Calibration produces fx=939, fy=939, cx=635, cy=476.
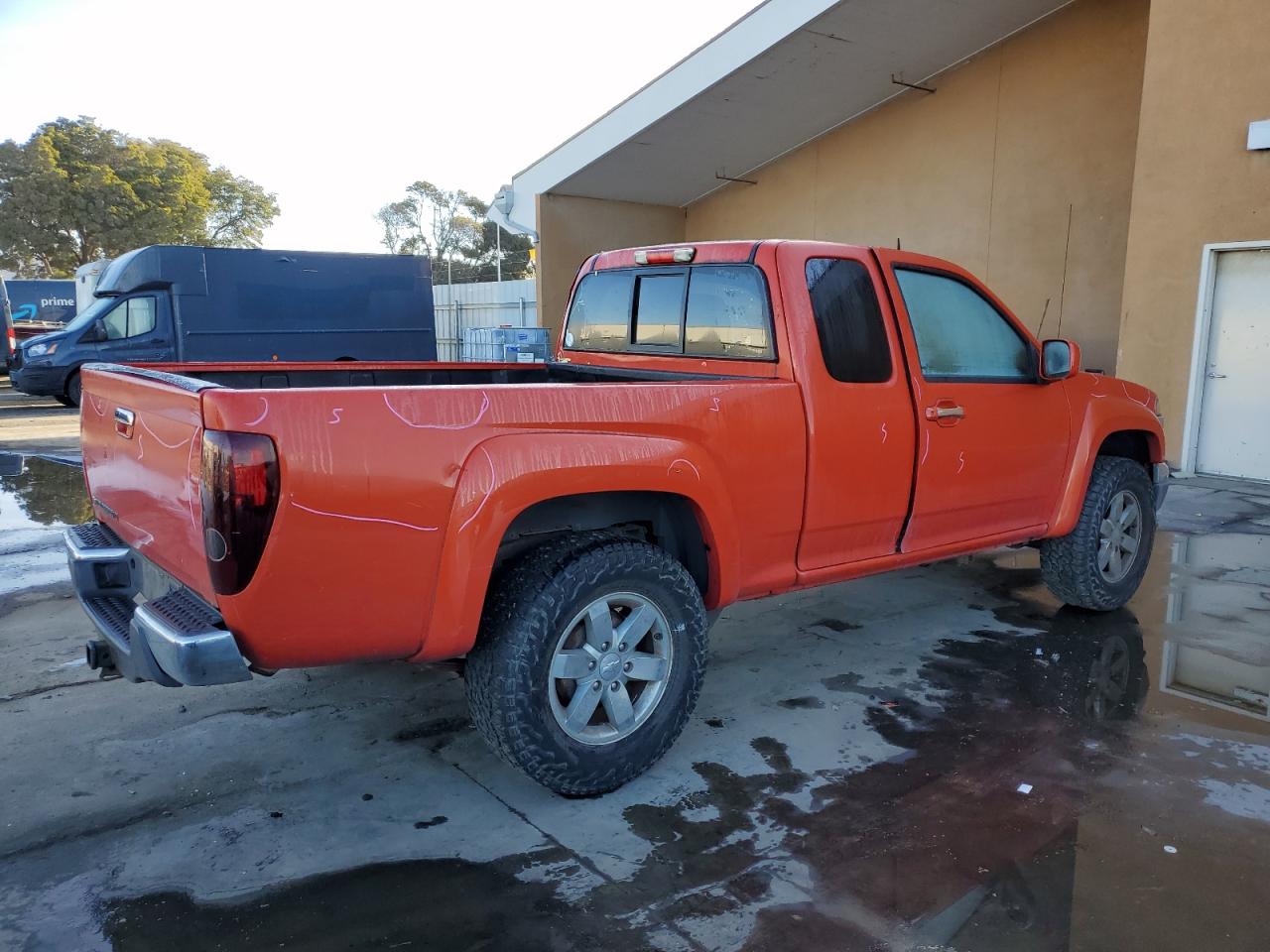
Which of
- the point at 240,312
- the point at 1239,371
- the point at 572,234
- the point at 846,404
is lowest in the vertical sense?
the point at 846,404

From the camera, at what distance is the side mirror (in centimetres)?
468

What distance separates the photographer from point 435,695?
423 centimetres

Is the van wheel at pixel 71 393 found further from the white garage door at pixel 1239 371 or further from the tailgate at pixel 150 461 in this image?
the white garage door at pixel 1239 371

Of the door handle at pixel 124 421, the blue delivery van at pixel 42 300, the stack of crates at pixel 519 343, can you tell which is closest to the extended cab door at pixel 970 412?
A: the door handle at pixel 124 421

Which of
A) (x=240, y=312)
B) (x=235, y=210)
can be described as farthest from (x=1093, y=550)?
(x=235, y=210)

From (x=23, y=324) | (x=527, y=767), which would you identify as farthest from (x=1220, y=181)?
(x=23, y=324)

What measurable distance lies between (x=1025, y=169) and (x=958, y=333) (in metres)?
10.8

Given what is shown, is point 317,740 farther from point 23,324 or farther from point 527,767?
point 23,324

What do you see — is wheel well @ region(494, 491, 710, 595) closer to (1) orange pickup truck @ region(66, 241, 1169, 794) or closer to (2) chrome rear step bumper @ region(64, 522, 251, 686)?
(1) orange pickup truck @ region(66, 241, 1169, 794)

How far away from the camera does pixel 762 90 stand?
14.0 meters

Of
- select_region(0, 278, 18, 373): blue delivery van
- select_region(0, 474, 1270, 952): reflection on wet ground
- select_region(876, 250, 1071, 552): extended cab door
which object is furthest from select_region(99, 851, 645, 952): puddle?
select_region(0, 278, 18, 373): blue delivery van

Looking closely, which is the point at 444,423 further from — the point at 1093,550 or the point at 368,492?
the point at 1093,550

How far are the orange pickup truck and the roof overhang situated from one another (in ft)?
30.0

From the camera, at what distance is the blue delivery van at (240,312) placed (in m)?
14.9
